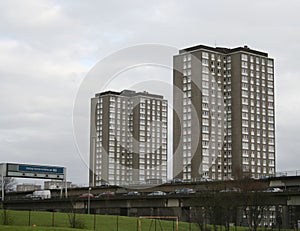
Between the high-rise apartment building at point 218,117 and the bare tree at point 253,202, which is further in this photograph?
the high-rise apartment building at point 218,117

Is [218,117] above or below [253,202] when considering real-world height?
above

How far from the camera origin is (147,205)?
122 metres

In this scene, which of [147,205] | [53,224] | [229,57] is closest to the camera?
[53,224]

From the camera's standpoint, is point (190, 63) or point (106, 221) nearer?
point (106, 221)

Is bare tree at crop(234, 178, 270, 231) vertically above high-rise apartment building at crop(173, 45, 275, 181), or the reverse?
high-rise apartment building at crop(173, 45, 275, 181)

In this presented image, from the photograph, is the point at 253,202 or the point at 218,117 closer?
the point at 253,202

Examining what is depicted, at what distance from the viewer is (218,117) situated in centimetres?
19400

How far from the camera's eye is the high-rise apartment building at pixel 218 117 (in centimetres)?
18762

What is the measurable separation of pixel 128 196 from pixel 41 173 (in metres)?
32.5

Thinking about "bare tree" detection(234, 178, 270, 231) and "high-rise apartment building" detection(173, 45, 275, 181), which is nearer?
"bare tree" detection(234, 178, 270, 231)

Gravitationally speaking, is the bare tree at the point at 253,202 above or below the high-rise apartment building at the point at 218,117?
below

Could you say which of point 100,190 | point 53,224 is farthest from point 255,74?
point 53,224

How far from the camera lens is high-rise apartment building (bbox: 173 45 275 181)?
18762 cm

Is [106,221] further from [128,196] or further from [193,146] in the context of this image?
[193,146]
